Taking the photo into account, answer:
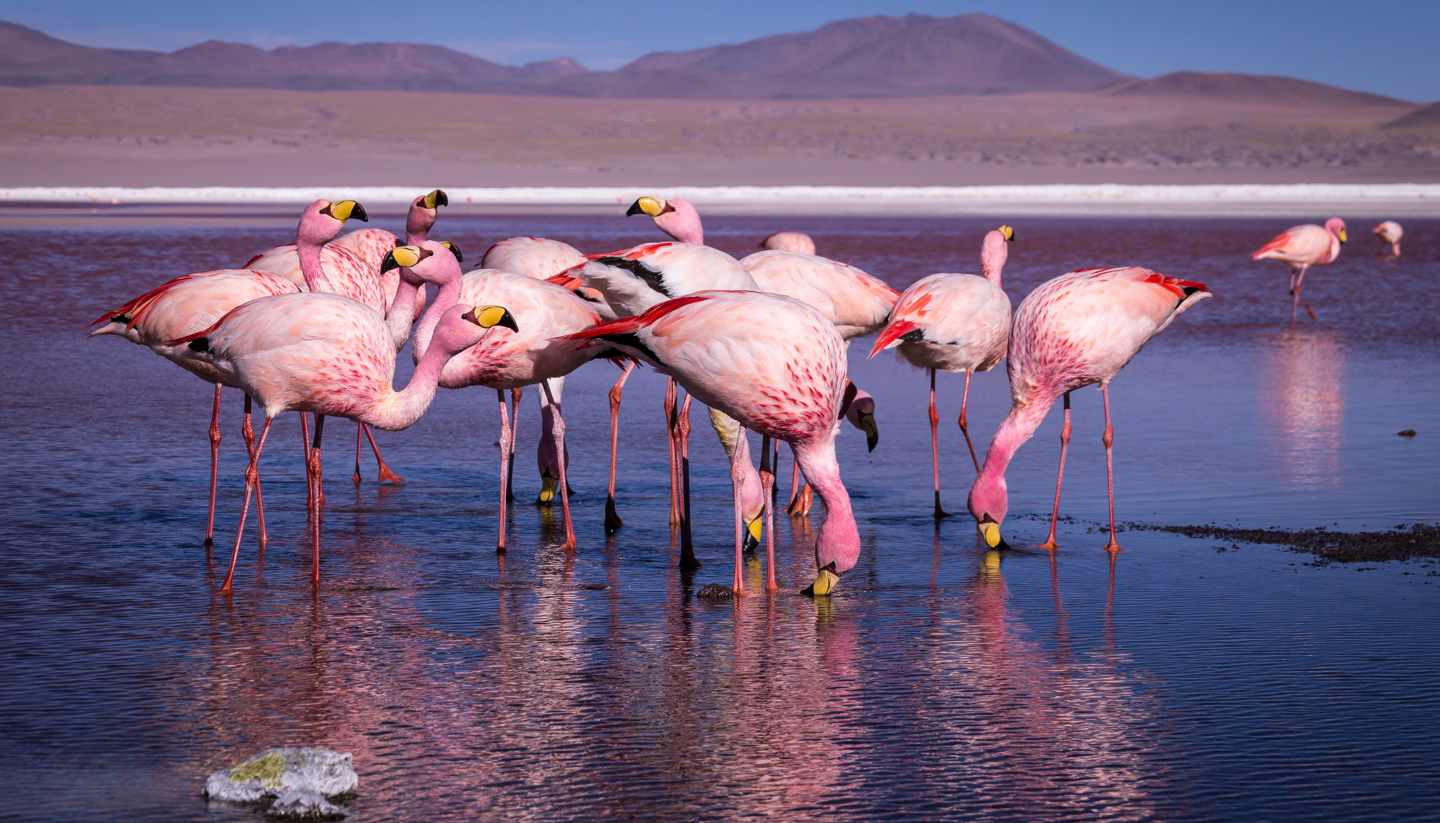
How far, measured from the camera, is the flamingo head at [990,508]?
734 cm

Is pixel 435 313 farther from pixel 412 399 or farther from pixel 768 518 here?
pixel 768 518

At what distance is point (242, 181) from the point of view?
150 feet

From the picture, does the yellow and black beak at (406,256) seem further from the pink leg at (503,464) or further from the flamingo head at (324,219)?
the flamingo head at (324,219)

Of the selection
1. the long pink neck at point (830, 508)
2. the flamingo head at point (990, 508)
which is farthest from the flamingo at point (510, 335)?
the flamingo head at point (990, 508)

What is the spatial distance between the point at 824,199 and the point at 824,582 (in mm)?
→ 36051

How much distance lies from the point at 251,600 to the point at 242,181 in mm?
41503

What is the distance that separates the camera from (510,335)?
7164mm

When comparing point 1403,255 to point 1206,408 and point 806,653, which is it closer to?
point 1206,408

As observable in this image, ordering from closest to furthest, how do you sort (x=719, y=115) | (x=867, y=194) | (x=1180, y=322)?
(x=1180, y=322) < (x=867, y=194) < (x=719, y=115)

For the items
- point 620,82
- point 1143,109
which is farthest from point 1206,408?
point 620,82

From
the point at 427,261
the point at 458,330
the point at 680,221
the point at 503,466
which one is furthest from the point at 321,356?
the point at 680,221

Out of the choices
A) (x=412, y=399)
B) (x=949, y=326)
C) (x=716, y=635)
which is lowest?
(x=716, y=635)

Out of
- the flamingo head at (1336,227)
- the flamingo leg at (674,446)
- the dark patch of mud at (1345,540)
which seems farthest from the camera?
the flamingo head at (1336,227)

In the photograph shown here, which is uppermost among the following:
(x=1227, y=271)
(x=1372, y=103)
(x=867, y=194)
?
(x=1372, y=103)
